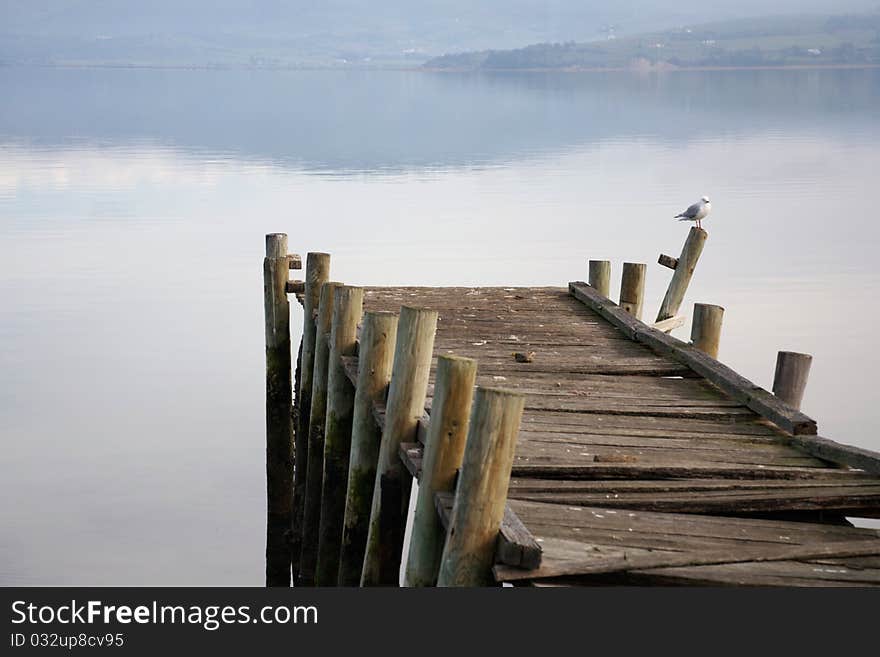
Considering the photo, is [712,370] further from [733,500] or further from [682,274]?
[682,274]

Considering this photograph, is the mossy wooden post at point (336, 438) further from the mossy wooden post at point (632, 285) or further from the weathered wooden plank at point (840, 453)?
the mossy wooden post at point (632, 285)

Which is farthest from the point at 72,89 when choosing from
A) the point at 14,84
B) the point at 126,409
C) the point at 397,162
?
the point at 126,409

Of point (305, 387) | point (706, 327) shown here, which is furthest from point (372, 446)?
point (305, 387)

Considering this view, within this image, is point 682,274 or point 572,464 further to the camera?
point 682,274

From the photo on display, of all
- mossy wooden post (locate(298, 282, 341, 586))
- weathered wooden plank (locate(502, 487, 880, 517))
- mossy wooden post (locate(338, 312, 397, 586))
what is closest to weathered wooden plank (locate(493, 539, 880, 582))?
weathered wooden plank (locate(502, 487, 880, 517))

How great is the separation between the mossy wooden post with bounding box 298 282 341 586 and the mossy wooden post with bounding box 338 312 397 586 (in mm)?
2058

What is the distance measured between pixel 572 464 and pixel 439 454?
2.98 feet

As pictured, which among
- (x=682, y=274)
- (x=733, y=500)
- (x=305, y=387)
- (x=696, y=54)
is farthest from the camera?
(x=696, y=54)

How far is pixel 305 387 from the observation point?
39.2ft

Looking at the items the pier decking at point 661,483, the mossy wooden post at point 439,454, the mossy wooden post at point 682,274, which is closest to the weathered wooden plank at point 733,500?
the pier decking at point 661,483

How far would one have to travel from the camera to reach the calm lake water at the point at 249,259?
13.4m

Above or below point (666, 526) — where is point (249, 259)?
below

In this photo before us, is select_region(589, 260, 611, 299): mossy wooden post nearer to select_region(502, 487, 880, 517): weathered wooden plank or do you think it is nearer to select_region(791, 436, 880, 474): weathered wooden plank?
select_region(791, 436, 880, 474): weathered wooden plank

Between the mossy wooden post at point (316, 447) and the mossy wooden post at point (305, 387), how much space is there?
477 mm
